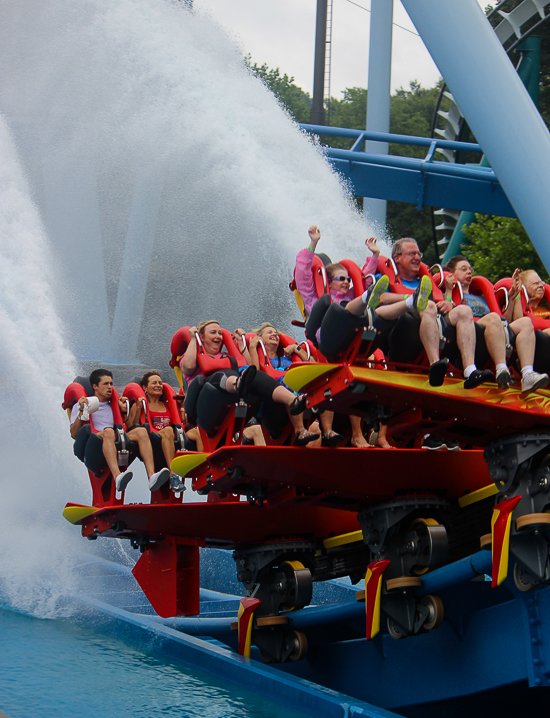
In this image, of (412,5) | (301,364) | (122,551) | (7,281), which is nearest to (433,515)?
(301,364)

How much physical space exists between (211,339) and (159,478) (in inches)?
41.2

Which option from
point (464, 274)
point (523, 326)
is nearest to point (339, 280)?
point (464, 274)

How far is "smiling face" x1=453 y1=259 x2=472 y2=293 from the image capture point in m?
4.75

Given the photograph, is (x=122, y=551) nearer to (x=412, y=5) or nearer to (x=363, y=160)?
(x=412, y=5)

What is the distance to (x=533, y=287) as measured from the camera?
4.82 metres

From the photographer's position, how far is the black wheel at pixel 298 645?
5.79 metres

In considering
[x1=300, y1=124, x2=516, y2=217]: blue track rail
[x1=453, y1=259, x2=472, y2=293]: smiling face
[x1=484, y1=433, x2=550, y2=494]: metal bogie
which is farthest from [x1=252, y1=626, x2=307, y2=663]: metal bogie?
[x1=300, y1=124, x2=516, y2=217]: blue track rail

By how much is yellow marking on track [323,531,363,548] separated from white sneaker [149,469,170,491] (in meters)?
1.25

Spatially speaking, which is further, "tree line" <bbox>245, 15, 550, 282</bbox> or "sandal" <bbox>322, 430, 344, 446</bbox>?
"tree line" <bbox>245, 15, 550, 282</bbox>

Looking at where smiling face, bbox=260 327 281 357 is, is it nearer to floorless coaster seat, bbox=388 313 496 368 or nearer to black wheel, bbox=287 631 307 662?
floorless coaster seat, bbox=388 313 496 368

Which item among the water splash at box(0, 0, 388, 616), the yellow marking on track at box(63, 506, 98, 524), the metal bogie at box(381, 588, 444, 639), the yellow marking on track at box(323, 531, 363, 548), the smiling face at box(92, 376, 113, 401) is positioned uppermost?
the water splash at box(0, 0, 388, 616)

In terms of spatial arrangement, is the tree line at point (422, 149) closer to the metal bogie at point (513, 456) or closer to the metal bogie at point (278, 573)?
the metal bogie at point (278, 573)

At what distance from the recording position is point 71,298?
41.5 ft

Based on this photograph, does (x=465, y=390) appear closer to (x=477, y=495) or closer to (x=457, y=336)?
(x=457, y=336)
